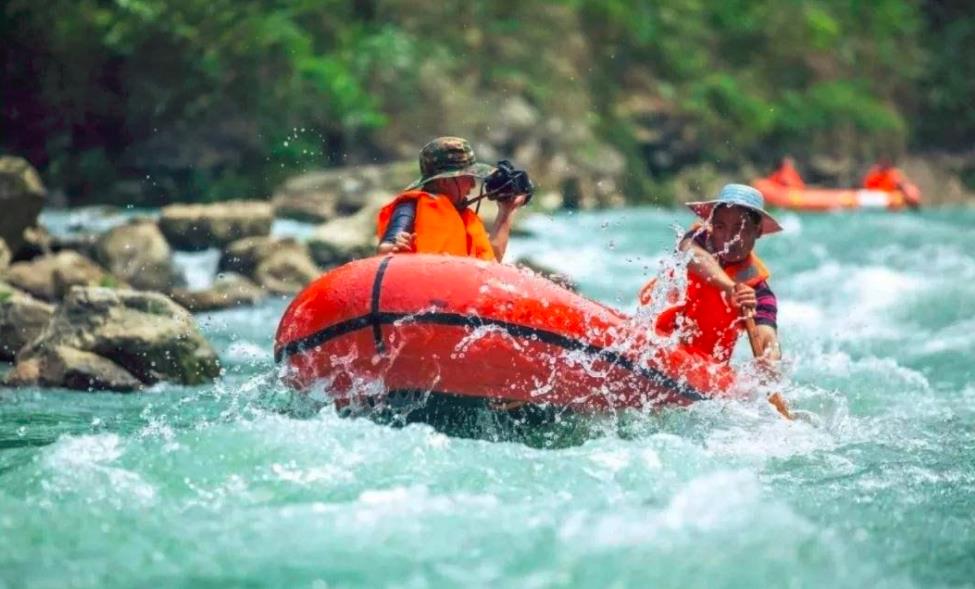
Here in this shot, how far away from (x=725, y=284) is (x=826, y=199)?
16.0 m

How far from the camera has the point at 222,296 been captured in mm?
10539

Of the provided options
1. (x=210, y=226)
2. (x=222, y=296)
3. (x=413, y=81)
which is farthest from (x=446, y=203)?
(x=413, y=81)

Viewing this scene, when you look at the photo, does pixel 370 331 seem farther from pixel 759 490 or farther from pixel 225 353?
pixel 225 353

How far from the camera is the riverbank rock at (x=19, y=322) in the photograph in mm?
8180

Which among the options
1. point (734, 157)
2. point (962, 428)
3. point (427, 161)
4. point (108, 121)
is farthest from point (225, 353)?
point (734, 157)

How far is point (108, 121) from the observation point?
17.9 m

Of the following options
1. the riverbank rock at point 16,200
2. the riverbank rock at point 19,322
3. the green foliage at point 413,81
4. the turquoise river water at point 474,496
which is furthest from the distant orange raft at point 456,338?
the green foliage at point 413,81

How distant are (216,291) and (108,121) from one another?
8045 mm

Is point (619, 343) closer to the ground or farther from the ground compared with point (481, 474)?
farther from the ground

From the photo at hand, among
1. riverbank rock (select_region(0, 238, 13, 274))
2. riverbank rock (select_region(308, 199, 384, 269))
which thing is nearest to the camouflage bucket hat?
riverbank rock (select_region(0, 238, 13, 274))

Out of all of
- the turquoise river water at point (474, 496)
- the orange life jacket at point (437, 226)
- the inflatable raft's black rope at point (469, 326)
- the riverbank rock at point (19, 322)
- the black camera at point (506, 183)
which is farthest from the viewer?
the riverbank rock at point (19, 322)

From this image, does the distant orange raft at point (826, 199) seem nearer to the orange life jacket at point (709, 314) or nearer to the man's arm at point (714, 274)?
the orange life jacket at point (709, 314)

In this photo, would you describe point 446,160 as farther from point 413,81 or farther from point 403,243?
point 413,81

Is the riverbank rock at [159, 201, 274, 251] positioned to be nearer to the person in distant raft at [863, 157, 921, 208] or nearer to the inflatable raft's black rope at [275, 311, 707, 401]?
the inflatable raft's black rope at [275, 311, 707, 401]
